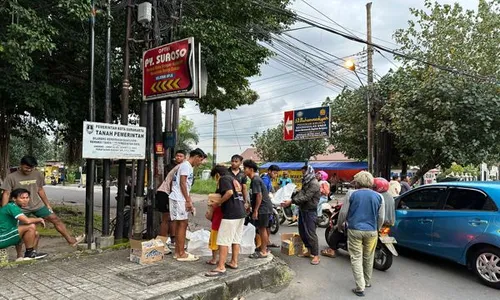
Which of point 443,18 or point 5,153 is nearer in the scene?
point 5,153

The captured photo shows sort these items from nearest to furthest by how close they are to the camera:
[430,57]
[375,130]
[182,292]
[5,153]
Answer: [182,292], [5,153], [430,57], [375,130]

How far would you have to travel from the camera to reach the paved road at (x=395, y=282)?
4.73 m

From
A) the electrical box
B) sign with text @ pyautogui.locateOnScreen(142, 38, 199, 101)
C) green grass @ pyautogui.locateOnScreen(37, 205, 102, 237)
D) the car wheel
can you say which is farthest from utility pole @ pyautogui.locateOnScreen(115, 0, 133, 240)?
the car wheel

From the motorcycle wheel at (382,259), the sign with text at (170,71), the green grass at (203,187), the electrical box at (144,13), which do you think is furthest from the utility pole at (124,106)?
the green grass at (203,187)

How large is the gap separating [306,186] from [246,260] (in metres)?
1.62

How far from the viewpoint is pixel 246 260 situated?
5500mm

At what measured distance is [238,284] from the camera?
464 centimetres

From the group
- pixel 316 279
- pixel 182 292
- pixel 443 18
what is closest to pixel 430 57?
pixel 443 18

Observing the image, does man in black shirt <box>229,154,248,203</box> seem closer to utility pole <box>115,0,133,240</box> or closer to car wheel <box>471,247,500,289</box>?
utility pole <box>115,0,133,240</box>

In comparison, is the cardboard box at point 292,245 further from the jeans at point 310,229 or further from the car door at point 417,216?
the car door at point 417,216

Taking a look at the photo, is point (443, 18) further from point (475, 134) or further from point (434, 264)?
point (434, 264)

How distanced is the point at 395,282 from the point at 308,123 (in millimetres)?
12279

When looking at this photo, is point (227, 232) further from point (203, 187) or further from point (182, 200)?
point (203, 187)

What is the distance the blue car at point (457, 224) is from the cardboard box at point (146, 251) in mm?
4257
